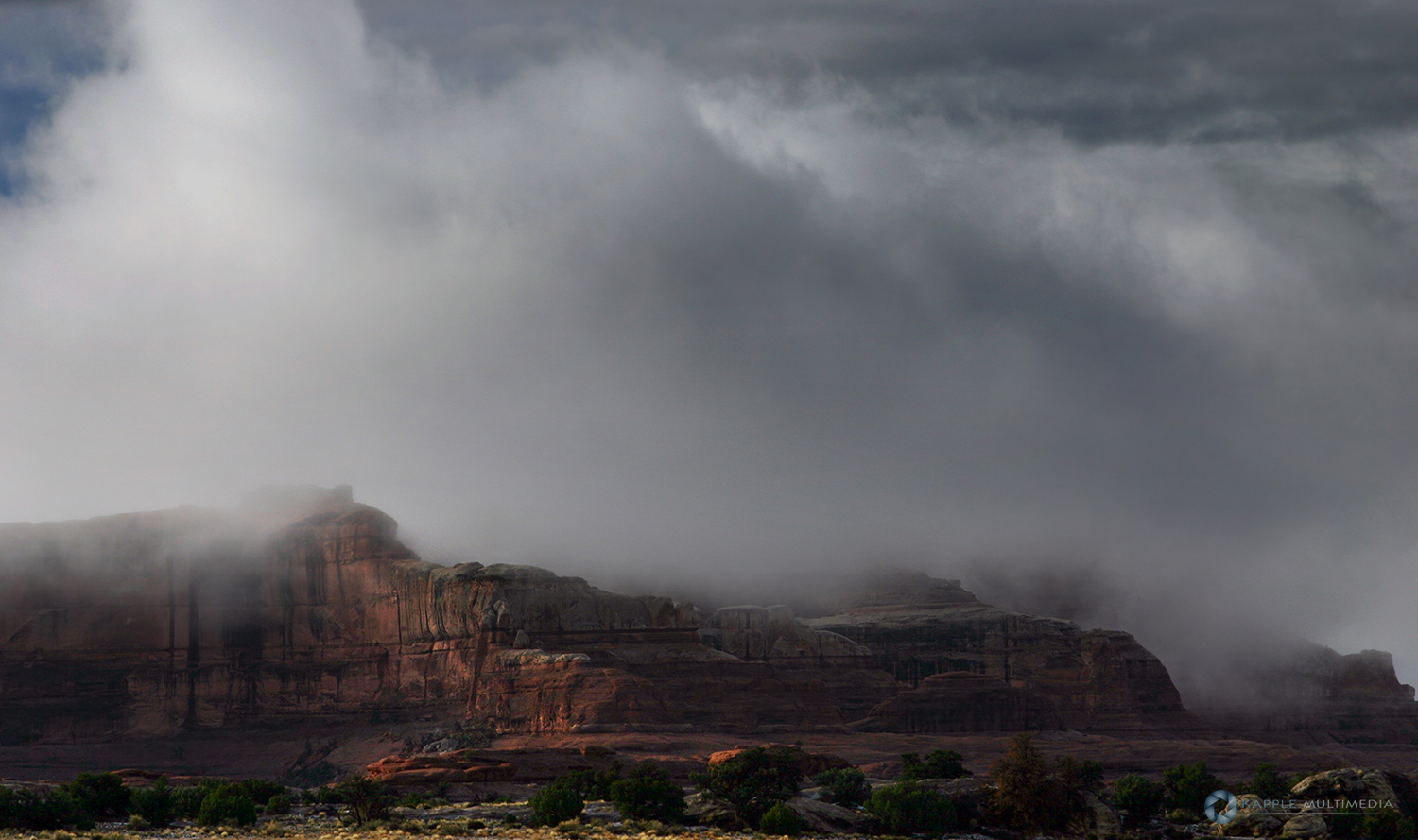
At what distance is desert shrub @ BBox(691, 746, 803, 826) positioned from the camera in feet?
223

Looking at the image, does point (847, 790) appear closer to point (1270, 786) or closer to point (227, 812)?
point (1270, 786)

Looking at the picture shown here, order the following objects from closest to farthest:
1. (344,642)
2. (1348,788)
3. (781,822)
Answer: (781,822) < (1348,788) < (344,642)

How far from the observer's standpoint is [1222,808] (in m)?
70.0

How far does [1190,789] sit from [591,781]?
98.0ft

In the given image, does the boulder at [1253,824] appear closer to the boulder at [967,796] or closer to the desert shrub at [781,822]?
the boulder at [967,796]

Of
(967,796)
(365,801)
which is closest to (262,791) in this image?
(365,801)

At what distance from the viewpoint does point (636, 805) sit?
67.9 m

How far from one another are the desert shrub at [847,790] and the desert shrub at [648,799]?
837 centimetres

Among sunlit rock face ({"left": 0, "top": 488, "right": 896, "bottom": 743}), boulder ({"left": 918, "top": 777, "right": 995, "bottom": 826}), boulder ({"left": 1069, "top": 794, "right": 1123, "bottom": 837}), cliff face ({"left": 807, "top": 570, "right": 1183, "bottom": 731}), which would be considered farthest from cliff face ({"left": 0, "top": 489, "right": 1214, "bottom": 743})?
boulder ({"left": 1069, "top": 794, "right": 1123, "bottom": 837})

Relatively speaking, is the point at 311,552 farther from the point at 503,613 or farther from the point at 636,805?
the point at 636,805

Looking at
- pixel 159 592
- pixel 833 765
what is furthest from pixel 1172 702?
pixel 159 592

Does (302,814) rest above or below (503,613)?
below

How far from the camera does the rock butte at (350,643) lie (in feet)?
404

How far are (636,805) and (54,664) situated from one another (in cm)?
8331
